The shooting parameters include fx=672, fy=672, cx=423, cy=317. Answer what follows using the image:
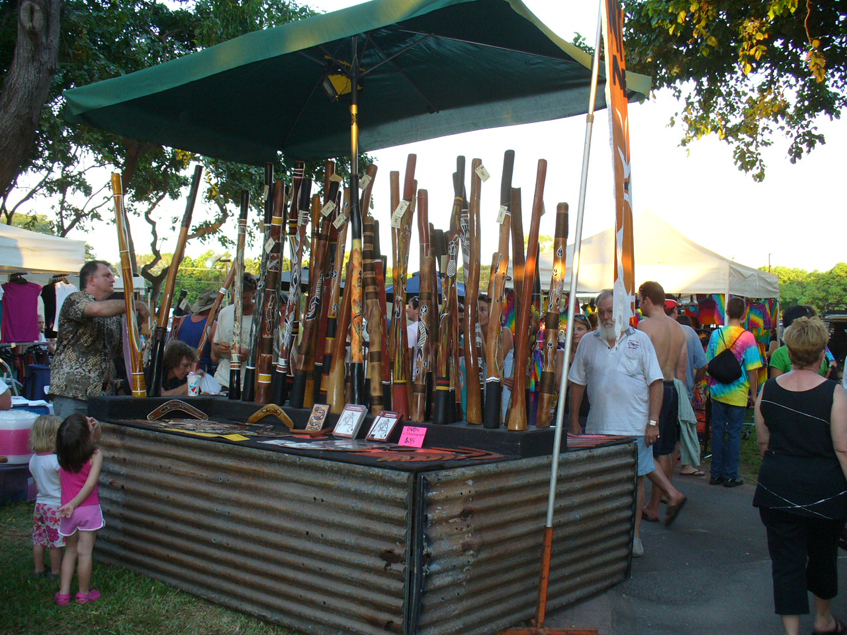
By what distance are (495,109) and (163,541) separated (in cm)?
254

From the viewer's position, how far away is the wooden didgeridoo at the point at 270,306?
3223 mm

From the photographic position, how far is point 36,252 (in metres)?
7.16

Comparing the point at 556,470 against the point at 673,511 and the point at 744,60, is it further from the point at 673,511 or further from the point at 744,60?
the point at 744,60

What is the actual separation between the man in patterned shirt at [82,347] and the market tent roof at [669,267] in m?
5.71

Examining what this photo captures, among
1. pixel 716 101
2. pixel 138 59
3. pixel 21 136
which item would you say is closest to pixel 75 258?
pixel 21 136

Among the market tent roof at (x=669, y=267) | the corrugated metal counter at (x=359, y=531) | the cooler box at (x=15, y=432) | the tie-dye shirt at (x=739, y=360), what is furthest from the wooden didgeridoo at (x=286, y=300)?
the market tent roof at (x=669, y=267)

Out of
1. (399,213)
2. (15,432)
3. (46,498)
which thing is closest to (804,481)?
(399,213)

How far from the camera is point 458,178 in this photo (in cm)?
286

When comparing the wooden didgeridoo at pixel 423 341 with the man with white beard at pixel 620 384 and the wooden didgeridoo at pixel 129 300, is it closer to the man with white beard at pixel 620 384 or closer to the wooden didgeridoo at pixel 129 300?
the man with white beard at pixel 620 384

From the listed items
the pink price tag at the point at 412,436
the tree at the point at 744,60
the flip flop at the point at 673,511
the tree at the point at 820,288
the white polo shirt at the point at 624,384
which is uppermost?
the tree at the point at 820,288

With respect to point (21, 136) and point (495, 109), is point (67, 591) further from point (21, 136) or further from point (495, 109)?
point (21, 136)

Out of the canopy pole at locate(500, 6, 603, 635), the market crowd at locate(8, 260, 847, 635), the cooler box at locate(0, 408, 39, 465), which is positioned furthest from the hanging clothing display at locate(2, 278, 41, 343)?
the canopy pole at locate(500, 6, 603, 635)

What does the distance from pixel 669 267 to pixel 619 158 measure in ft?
21.9

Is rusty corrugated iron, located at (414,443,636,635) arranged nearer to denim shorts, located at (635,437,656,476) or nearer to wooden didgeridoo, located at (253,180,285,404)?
denim shorts, located at (635,437,656,476)
